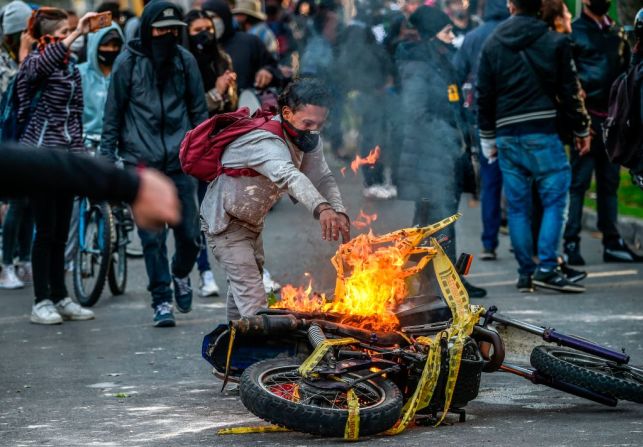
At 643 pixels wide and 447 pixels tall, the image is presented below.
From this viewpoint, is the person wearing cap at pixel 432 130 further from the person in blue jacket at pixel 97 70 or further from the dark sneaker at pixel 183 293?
the person in blue jacket at pixel 97 70

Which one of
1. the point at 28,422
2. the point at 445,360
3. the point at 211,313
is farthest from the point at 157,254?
the point at 445,360

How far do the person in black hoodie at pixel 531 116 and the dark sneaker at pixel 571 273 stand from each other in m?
0.40

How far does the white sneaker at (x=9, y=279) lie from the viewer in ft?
36.4

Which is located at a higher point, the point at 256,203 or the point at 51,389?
the point at 256,203

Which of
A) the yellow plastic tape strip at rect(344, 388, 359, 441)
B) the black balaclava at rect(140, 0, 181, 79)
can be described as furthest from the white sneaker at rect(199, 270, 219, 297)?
the yellow plastic tape strip at rect(344, 388, 359, 441)

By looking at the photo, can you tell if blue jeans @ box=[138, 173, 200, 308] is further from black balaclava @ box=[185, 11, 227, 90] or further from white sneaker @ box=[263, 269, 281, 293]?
black balaclava @ box=[185, 11, 227, 90]

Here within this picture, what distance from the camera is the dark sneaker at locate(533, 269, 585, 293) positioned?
10.4 metres

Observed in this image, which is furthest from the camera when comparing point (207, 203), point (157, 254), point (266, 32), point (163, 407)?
point (266, 32)

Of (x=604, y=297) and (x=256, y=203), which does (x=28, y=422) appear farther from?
(x=604, y=297)

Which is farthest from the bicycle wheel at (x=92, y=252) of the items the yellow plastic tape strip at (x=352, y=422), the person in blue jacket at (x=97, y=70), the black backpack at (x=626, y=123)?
the yellow plastic tape strip at (x=352, y=422)

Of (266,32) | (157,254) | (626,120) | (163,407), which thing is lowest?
(163,407)

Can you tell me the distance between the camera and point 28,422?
6434 mm

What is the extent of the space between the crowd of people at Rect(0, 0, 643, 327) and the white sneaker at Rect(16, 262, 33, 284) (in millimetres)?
12

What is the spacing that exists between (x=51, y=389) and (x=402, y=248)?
83.0 inches
